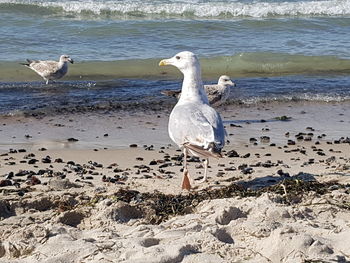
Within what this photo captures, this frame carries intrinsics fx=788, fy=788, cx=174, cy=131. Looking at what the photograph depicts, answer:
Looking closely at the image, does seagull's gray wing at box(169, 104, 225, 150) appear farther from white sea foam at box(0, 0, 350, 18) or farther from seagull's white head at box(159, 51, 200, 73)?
white sea foam at box(0, 0, 350, 18)

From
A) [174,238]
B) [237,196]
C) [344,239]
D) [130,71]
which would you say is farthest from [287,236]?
[130,71]

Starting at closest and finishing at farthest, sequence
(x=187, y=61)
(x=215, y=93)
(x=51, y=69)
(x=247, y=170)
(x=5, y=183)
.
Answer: (x=5, y=183), (x=247, y=170), (x=187, y=61), (x=215, y=93), (x=51, y=69)

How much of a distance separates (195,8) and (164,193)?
16351mm

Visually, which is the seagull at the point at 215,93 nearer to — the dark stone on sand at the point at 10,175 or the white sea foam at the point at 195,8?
the dark stone on sand at the point at 10,175

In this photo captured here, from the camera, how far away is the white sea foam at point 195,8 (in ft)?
72.4

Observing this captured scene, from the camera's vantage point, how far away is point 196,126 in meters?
6.86

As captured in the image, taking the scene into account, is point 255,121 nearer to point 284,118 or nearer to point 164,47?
point 284,118

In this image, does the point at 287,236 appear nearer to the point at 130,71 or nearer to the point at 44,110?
the point at 44,110

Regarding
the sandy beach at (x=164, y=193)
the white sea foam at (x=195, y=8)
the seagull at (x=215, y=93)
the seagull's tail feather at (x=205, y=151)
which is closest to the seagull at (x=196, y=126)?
the seagull's tail feather at (x=205, y=151)

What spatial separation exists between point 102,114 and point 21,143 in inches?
83.3

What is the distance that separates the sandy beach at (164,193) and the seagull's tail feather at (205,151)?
12.1 inches

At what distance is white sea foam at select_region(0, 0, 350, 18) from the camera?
22.1m

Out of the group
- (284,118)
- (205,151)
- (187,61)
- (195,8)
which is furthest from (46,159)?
(195,8)

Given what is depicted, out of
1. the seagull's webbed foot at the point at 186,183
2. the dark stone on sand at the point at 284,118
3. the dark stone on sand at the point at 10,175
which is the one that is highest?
the seagull's webbed foot at the point at 186,183
